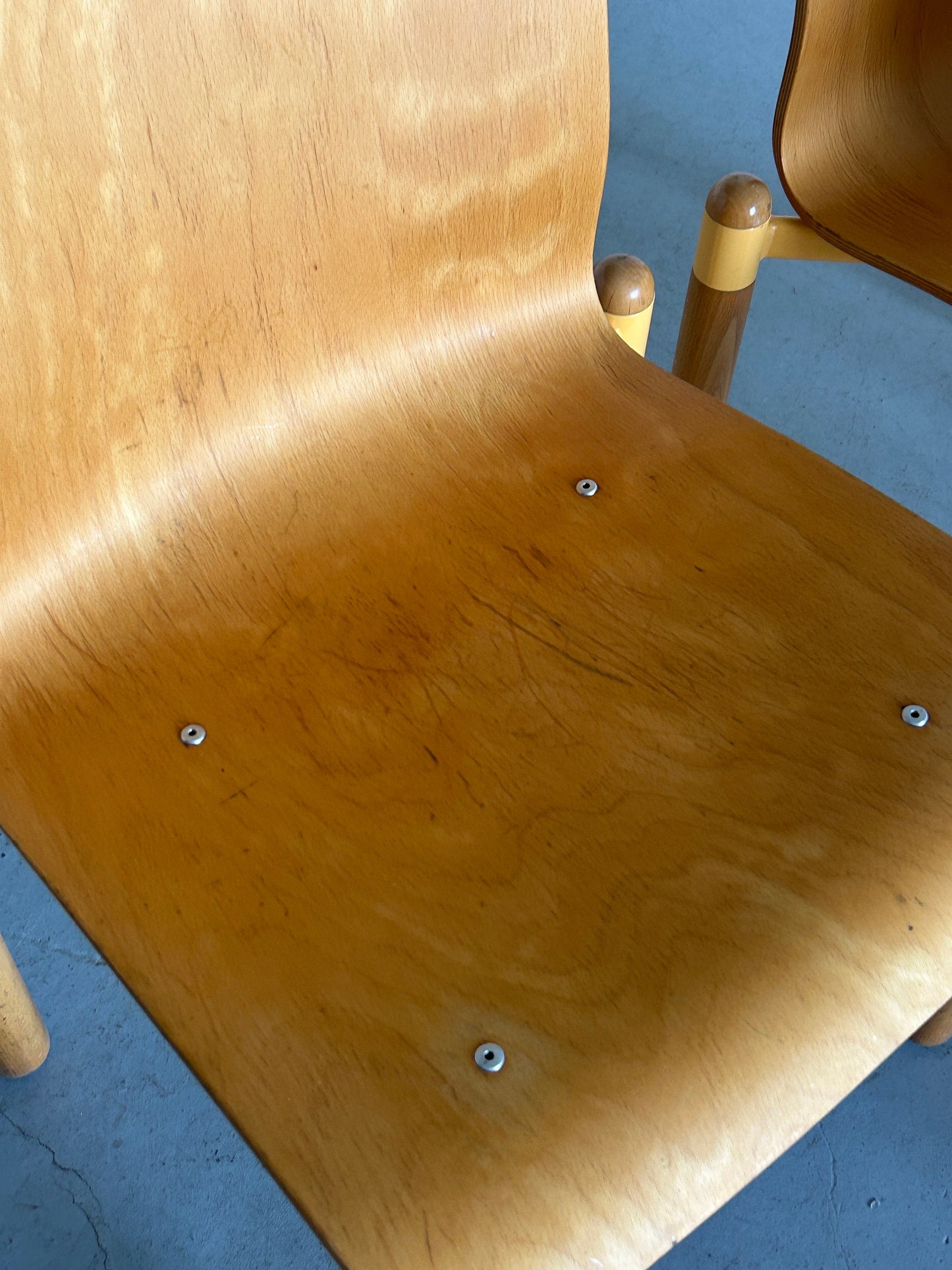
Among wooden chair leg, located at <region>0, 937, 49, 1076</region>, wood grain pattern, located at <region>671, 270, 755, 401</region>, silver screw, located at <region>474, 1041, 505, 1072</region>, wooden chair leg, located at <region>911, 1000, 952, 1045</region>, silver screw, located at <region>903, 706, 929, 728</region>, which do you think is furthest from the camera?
wood grain pattern, located at <region>671, 270, 755, 401</region>

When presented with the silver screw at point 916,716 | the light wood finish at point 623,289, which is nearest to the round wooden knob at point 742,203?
the light wood finish at point 623,289

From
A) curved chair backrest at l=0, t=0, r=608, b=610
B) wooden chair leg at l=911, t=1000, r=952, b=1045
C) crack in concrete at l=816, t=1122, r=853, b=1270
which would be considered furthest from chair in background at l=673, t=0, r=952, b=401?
crack in concrete at l=816, t=1122, r=853, b=1270

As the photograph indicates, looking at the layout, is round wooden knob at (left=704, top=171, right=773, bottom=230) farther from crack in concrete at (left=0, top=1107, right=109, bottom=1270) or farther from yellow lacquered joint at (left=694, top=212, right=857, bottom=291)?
crack in concrete at (left=0, top=1107, right=109, bottom=1270)

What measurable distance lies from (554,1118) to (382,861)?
14 cm

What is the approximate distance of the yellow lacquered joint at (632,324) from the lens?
915 millimetres

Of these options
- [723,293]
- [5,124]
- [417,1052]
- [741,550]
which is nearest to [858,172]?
[723,293]

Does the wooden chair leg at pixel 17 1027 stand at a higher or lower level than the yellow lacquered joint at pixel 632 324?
lower

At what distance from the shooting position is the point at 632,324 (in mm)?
924

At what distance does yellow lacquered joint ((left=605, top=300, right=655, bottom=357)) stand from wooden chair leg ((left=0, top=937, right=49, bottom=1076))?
64cm

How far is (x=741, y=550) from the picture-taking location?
0.68 metres

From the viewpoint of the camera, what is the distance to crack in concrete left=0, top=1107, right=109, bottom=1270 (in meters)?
0.88

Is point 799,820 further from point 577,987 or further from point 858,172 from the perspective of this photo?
point 858,172

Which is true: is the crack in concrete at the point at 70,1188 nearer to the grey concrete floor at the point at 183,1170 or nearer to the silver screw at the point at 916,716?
the grey concrete floor at the point at 183,1170

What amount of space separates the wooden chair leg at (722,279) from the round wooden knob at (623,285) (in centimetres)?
13
